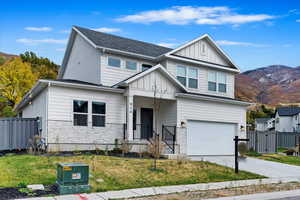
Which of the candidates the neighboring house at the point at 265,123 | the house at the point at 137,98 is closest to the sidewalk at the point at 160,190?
the house at the point at 137,98

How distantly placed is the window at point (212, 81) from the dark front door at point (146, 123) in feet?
16.4

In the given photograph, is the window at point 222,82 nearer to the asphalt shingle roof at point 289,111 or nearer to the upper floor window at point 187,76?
the upper floor window at point 187,76

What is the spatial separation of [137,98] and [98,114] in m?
2.92

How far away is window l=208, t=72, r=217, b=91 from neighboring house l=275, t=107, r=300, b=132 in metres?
38.0

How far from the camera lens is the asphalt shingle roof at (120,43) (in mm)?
18750

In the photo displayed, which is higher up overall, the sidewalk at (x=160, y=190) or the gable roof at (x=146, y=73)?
the gable roof at (x=146, y=73)

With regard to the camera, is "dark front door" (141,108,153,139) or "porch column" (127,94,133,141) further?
"dark front door" (141,108,153,139)

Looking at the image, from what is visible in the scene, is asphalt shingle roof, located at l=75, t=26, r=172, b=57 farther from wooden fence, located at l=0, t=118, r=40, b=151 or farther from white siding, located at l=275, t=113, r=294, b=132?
white siding, located at l=275, t=113, r=294, b=132

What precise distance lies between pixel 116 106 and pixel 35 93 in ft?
15.4

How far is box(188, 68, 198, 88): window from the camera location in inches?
807

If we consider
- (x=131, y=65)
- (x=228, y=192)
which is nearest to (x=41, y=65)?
(x=131, y=65)

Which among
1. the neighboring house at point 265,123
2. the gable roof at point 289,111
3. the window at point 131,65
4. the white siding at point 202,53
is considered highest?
the white siding at point 202,53

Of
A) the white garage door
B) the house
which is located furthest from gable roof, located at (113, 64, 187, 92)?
the white garage door

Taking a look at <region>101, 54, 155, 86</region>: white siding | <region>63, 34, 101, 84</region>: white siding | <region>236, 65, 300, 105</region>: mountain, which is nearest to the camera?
<region>101, 54, 155, 86</region>: white siding
